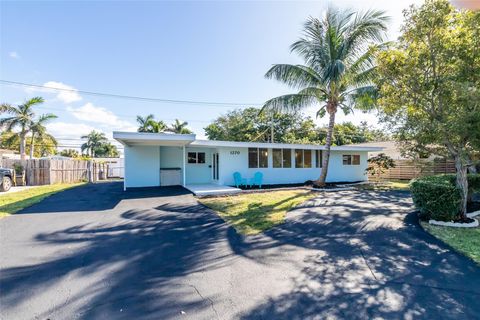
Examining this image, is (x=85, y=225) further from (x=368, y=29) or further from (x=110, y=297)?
(x=368, y=29)

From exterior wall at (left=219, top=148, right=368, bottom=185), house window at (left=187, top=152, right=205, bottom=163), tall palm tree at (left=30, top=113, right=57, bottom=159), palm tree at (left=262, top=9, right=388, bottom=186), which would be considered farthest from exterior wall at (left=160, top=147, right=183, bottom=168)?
tall palm tree at (left=30, top=113, right=57, bottom=159)

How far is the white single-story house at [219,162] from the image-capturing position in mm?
12617

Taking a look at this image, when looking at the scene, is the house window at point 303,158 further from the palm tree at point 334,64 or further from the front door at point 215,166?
the front door at point 215,166

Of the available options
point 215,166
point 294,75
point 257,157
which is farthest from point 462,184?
point 215,166

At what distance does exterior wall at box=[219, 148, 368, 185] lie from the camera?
42.0 ft

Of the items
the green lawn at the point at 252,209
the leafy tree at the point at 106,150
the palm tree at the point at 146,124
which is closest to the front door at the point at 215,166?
the green lawn at the point at 252,209

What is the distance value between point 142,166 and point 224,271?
Result: 10827 millimetres

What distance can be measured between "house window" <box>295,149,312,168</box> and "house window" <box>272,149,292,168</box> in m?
0.56

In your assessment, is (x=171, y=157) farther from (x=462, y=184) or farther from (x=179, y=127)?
(x=462, y=184)

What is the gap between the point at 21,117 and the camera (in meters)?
17.4

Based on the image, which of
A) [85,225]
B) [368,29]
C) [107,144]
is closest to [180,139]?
[85,225]

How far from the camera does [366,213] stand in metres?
7.13

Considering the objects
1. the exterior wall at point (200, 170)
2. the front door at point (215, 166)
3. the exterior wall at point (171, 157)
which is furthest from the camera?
the exterior wall at point (200, 170)

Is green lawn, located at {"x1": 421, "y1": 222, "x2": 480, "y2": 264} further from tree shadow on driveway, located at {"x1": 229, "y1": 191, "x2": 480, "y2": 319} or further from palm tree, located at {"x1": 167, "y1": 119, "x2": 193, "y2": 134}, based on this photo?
palm tree, located at {"x1": 167, "y1": 119, "x2": 193, "y2": 134}
